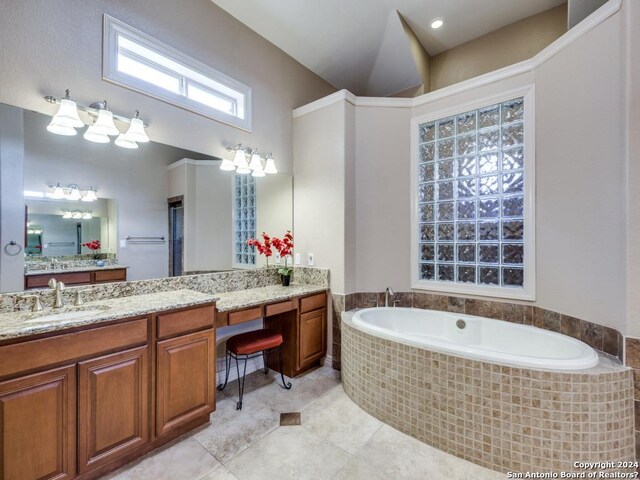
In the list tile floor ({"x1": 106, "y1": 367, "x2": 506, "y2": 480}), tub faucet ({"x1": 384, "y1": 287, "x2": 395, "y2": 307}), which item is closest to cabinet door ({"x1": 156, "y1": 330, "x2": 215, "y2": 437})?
tile floor ({"x1": 106, "y1": 367, "x2": 506, "y2": 480})


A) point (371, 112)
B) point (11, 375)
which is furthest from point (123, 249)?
point (371, 112)

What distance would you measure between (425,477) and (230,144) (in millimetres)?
2832

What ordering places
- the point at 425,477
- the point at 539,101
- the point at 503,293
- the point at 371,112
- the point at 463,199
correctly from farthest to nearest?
1. the point at 371,112
2. the point at 463,199
3. the point at 503,293
4. the point at 539,101
5. the point at 425,477

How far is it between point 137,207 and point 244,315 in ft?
3.90

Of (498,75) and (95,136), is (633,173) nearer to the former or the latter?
(498,75)

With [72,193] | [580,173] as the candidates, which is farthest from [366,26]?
[72,193]

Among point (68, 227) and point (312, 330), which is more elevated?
point (68, 227)

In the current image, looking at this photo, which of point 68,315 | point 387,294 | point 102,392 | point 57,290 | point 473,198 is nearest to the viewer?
point 102,392

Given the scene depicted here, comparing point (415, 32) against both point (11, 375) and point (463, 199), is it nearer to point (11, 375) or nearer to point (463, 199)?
point (463, 199)

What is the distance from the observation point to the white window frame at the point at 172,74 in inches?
77.0

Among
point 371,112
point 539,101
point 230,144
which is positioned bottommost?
point 230,144

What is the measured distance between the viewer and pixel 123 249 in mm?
2174

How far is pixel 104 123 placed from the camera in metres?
1.86

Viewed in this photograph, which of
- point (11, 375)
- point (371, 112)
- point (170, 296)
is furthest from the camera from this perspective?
point (371, 112)
